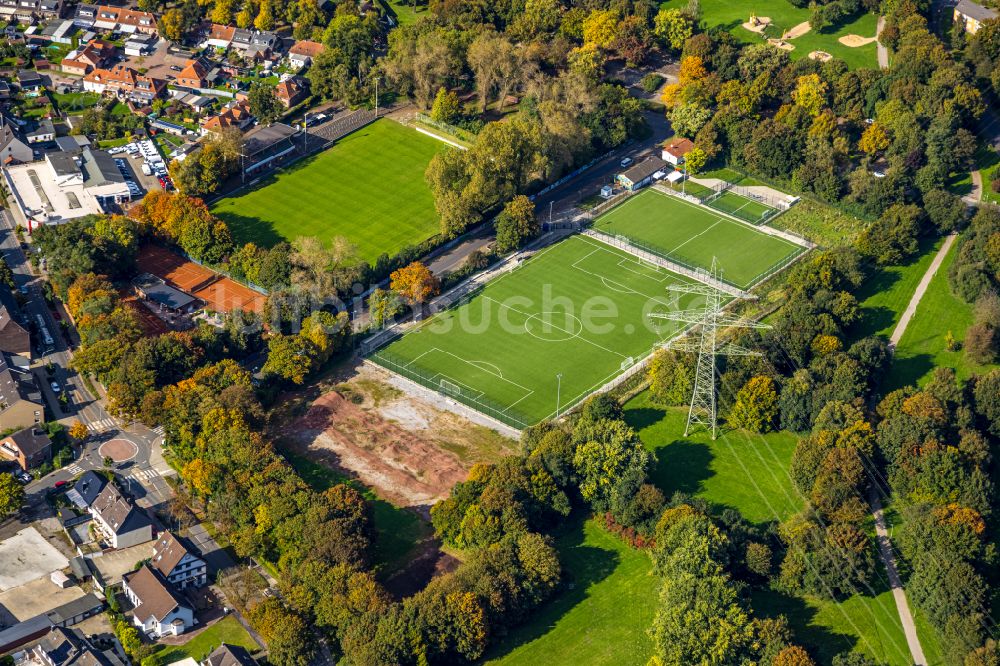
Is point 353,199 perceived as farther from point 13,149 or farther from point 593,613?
point 593,613

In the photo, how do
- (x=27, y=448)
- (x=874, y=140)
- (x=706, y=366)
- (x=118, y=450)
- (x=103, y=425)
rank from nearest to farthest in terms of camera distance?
(x=27, y=448), (x=118, y=450), (x=706, y=366), (x=103, y=425), (x=874, y=140)

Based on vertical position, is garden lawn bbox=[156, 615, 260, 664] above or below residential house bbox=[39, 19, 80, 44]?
below

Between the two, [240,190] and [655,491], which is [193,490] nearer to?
[655,491]

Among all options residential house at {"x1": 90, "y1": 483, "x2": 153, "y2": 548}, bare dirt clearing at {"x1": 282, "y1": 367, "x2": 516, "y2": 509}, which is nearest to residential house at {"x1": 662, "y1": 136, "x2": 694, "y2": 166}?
bare dirt clearing at {"x1": 282, "y1": 367, "x2": 516, "y2": 509}

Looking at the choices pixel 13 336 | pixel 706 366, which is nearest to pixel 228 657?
pixel 13 336

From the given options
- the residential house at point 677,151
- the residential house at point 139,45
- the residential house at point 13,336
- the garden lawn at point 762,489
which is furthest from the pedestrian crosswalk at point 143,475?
the residential house at point 139,45

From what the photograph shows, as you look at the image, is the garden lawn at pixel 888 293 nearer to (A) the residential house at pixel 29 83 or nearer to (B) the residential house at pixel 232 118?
(B) the residential house at pixel 232 118

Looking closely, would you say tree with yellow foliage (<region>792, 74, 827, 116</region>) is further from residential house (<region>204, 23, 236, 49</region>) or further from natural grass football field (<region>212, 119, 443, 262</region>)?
residential house (<region>204, 23, 236, 49</region>)
